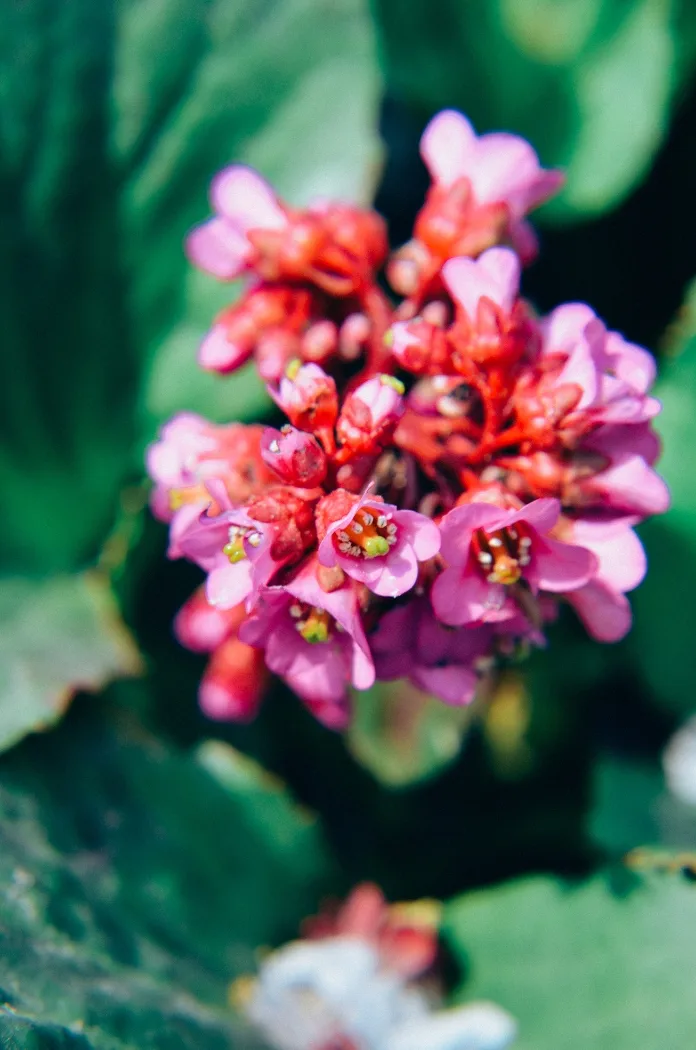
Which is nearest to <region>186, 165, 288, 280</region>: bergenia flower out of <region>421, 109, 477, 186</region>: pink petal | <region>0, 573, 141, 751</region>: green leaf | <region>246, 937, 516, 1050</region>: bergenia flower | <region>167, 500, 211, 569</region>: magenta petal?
<region>421, 109, 477, 186</region>: pink petal

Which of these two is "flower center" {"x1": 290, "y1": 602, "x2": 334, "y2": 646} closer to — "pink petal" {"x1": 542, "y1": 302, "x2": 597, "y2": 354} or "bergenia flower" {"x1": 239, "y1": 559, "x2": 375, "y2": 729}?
"bergenia flower" {"x1": 239, "y1": 559, "x2": 375, "y2": 729}

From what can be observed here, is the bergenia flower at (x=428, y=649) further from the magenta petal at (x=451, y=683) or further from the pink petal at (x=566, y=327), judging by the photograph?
the pink petal at (x=566, y=327)

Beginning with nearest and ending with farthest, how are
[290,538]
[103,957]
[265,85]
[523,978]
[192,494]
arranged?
[290,538] → [192,494] → [103,957] → [523,978] → [265,85]

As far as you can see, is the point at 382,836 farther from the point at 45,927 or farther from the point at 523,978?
the point at 45,927

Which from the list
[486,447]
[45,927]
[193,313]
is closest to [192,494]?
[486,447]

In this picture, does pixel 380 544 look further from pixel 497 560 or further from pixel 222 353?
pixel 222 353

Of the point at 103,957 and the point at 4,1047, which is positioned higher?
the point at 4,1047

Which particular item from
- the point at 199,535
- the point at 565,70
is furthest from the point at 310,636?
the point at 565,70
